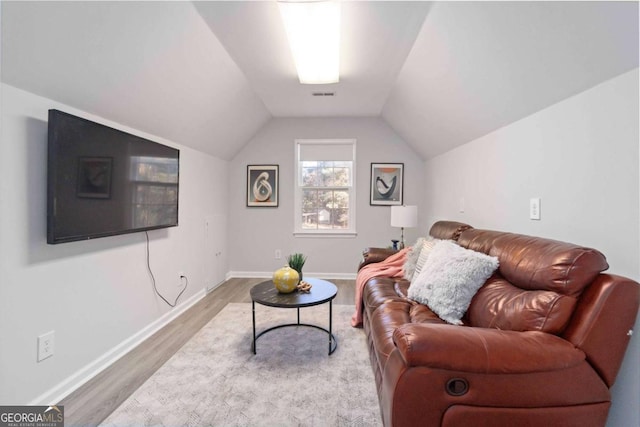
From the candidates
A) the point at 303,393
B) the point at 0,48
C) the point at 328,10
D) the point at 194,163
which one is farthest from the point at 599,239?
the point at 194,163

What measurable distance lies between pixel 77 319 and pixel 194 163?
2020 mm

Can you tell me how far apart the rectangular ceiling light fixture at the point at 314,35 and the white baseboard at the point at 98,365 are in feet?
8.77

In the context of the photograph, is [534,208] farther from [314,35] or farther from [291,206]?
[291,206]

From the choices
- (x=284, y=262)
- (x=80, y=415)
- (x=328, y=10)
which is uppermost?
(x=328, y=10)

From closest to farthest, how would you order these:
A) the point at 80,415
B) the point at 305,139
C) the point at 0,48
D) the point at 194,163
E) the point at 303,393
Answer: the point at 0,48 < the point at 80,415 < the point at 303,393 < the point at 194,163 < the point at 305,139

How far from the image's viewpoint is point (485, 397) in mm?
1057

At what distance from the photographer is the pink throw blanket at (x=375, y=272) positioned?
2691mm

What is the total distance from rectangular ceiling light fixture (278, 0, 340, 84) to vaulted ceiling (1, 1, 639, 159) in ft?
0.37

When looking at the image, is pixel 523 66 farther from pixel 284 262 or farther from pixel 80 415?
pixel 284 262

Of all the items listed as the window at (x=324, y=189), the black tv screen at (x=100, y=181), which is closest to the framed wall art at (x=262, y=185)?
the window at (x=324, y=189)

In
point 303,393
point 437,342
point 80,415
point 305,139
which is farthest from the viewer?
point 305,139

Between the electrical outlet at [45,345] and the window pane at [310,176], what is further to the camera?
the window pane at [310,176]

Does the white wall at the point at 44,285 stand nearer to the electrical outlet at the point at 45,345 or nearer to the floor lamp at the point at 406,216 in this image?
the electrical outlet at the point at 45,345

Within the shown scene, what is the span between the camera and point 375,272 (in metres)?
2.78
